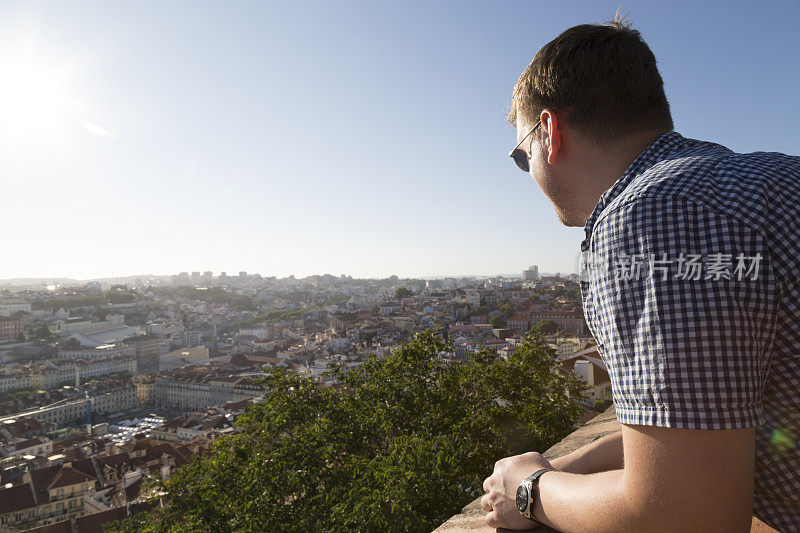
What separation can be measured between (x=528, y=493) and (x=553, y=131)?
51cm

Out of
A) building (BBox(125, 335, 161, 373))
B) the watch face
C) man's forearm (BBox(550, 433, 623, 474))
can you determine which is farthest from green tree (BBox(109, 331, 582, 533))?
building (BBox(125, 335, 161, 373))

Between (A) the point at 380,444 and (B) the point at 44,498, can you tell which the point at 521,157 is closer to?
(A) the point at 380,444

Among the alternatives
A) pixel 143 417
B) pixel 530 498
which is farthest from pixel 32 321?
pixel 530 498

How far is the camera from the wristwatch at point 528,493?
69 cm

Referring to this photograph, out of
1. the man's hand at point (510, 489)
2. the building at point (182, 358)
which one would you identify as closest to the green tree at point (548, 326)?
the building at point (182, 358)

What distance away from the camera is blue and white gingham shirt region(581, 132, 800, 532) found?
42 centimetres

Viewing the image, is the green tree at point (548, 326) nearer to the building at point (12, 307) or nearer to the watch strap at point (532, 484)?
the watch strap at point (532, 484)

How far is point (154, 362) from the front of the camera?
137ft

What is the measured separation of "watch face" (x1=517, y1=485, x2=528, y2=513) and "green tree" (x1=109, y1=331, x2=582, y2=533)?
2204 mm

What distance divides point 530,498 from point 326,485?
11.1ft

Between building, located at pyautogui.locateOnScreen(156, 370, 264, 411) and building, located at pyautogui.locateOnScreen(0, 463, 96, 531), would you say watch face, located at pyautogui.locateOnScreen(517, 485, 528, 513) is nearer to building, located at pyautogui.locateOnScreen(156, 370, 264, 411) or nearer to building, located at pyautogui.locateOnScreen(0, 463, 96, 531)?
building, located at pyautogui.locateOnScreen(0, 463, 96, 531)

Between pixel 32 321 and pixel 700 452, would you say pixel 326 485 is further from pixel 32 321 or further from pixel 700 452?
pixel 32 321

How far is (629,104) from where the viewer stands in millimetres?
653

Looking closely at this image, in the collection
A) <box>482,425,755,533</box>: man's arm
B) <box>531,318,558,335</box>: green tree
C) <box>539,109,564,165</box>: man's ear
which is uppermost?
<box>539,109,564,165</box>: man's ear
